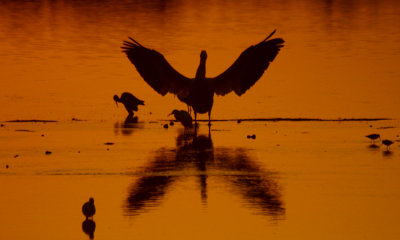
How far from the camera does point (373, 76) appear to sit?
26766 millimetres

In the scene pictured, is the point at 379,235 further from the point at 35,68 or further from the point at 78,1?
the point at 78,1

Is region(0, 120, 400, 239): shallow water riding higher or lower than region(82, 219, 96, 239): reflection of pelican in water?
higher

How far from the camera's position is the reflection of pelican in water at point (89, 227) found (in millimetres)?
11430

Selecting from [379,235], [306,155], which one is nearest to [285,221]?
[379,235]

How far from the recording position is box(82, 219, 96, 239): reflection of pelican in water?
11430 millimetres

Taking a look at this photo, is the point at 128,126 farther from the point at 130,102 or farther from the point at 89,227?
the point at 89,227

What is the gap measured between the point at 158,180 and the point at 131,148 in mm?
3073

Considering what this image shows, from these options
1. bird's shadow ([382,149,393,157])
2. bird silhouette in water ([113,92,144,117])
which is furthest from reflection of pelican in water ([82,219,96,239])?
bird silhouette in water ([113,92,144,117])

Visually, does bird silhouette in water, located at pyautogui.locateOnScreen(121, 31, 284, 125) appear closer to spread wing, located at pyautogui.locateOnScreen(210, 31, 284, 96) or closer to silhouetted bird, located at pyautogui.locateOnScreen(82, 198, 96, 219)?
spread wing, located at pyautogui.locateOnScreen(210, 31, 284, 96)

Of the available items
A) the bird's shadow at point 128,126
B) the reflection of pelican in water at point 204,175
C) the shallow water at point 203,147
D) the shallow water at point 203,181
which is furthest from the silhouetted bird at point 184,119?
the reflection of pelican in water at point 204,175

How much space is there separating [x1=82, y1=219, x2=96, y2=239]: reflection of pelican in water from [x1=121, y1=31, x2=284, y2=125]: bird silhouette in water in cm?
862

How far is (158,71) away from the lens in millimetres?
21266

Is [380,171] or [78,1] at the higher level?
[78,1]

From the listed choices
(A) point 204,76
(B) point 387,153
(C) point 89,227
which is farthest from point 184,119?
(C) point 89,227
